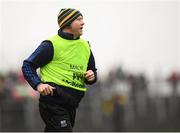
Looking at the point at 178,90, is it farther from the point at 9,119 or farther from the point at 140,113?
the point at 9,119

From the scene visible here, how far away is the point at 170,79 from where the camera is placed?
1005 inches

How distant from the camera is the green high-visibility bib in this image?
9.07 meters

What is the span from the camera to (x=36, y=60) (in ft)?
29.4

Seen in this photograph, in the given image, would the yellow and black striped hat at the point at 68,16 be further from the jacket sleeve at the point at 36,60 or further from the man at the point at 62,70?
the jacket sleeve at the point at 36,60

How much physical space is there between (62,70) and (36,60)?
33 cm

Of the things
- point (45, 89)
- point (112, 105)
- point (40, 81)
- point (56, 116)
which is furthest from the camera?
point (112, 105)

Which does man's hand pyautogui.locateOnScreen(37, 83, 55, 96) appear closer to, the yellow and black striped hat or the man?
the man

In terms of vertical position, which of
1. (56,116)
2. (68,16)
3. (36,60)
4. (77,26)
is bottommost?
(56,116)

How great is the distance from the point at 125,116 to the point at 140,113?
0.83 metres

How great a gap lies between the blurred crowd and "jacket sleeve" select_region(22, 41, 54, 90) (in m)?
13.5

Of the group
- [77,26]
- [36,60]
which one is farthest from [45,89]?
[77,26]

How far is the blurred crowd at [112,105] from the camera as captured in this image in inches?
918

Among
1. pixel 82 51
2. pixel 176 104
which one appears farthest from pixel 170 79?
pixel 82 51

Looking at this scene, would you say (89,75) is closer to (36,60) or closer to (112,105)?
(36,60)
